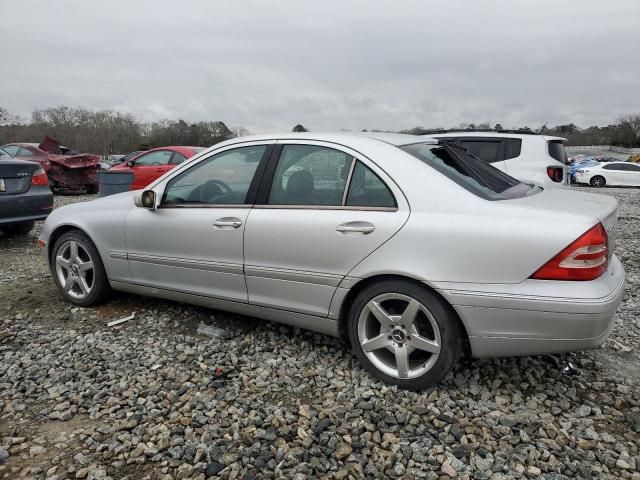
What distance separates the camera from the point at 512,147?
6.86 m

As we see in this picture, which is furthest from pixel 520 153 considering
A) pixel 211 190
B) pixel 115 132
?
pixel 115 132

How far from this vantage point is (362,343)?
9.00ft

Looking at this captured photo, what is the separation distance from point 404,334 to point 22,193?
580 centimetres

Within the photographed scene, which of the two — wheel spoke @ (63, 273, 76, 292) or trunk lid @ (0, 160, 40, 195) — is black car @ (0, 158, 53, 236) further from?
wheel spoke @ (63, 273, 76, 292)

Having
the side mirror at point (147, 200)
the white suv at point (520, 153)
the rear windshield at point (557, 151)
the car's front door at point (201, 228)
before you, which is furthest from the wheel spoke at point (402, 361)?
the rear windshield at point (557, 151)

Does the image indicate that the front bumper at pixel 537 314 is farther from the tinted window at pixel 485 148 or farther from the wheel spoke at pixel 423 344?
the tinted window at pixel 485 148

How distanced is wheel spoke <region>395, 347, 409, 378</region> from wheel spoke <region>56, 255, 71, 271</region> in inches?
120

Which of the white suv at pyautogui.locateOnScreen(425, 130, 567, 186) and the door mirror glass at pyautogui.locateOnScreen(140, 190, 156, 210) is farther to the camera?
the white suv at pyautogui.locateOnScreen(425, 130, 567, 186)

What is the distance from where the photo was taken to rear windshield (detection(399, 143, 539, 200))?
8.61ft

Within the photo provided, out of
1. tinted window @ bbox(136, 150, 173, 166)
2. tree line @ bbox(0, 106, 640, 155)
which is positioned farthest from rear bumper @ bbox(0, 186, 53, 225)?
tree line @ bbox(0, 106, 640, 155)

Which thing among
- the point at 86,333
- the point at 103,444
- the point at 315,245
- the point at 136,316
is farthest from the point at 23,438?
the point at 315,245

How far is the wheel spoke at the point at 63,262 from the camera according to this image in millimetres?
4031

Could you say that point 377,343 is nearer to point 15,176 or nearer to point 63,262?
point 63,262

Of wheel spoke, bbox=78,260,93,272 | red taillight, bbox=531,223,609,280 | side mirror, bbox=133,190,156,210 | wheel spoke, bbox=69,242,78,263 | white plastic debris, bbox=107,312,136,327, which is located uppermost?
side mirror, bbox=133,190,156,210
